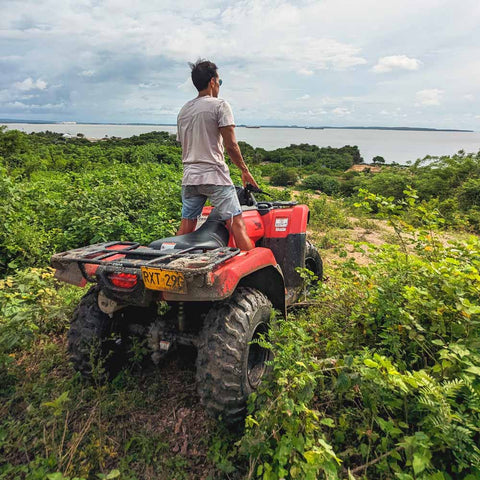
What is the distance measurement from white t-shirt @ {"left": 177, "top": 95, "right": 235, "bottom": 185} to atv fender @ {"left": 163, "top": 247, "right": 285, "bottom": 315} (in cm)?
78

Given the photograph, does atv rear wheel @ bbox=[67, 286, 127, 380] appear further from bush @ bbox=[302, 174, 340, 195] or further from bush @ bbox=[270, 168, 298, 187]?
bush @ bbox=[270, 168, 298, 187]

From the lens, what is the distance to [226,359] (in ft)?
6.79

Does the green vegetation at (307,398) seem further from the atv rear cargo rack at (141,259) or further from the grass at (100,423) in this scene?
the atv rear cargo rack at (141,259)

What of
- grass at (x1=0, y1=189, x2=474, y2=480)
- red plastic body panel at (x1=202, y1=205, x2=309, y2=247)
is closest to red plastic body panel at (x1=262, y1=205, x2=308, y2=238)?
red plastic body panel at (x1=202, y1=205, x2=309, y2=247)

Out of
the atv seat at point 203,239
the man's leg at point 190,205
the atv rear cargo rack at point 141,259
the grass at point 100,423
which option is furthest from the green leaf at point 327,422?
the man's leg at point 190,205

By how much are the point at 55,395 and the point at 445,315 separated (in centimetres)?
292

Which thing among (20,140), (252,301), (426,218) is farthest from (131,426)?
(20,140)

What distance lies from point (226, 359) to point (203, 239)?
3.06 ft

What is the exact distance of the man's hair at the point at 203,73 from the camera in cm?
286

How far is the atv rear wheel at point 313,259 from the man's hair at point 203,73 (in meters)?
2.01

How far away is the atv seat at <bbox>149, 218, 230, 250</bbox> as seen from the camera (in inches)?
98.4

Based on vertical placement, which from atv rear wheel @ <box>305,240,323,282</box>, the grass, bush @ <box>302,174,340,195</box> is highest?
atv rear wheel @ <box>305,240,323,282</box>


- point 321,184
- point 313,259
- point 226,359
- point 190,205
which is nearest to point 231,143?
point 190,205

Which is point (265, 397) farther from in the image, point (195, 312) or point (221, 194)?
point (221, 194)
